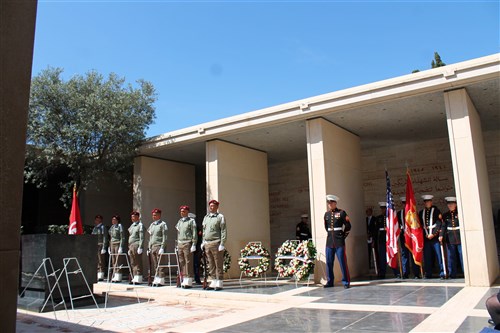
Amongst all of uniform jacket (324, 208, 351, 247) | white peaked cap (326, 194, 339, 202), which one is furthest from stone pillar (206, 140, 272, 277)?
uniform jacket (324, 208, 351, 247)

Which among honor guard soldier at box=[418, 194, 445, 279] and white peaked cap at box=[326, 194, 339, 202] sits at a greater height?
white peaked cap at box=[326, 194, 339, 202]

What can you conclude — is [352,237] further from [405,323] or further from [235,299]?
[405,323]

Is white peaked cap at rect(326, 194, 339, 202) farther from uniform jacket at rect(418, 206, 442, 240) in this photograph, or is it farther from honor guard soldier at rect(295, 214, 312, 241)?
honor guard soldier at rect(295, 214, 312, 241)

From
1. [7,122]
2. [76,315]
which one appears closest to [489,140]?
[76,315]

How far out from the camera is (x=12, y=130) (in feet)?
8.63

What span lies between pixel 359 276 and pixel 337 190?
7.67ft

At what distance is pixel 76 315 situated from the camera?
678 centimetres

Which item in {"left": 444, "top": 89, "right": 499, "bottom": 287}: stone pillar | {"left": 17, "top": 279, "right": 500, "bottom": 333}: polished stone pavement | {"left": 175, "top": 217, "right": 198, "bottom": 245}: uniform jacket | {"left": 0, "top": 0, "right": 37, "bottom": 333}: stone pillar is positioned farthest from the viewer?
{"left": 175, "top": 217, "right": 198, "bottom": 245}: uniform jacket

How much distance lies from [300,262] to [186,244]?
8.40 feet

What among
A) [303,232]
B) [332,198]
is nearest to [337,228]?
[332,198]

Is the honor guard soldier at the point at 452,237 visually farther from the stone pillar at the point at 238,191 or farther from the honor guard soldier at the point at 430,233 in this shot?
the stone pillar at the point at 238,191

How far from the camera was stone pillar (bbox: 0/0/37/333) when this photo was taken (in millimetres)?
2528

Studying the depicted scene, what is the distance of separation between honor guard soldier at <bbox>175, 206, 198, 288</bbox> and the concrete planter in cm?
205

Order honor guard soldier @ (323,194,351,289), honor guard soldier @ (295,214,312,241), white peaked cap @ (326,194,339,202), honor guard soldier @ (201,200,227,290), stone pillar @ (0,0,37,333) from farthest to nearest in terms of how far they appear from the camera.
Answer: honor guard soldier @ (295,214,312,241)
white peaked cap @ (326,194,339,202)
honor guard soldier @ (201,200,227,290)
honor guard soldier @ (323,194,351,289)
stone pillar @ (0,0,37,333)
